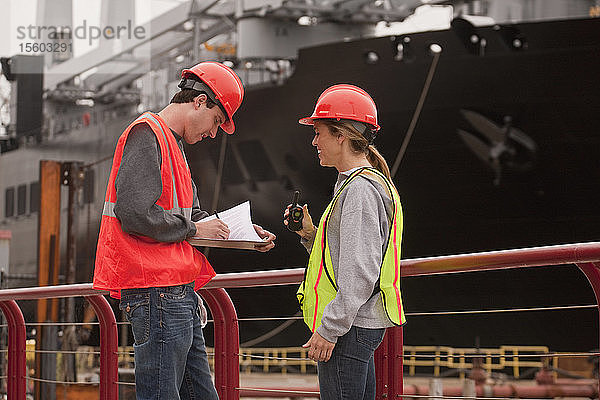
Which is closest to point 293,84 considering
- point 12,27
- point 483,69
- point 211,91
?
point 483,69

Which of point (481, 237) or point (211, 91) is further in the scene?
point (481, 237)

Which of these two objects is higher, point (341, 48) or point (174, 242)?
point (341, 48)

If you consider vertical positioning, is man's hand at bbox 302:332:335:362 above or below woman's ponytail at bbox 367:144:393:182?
below

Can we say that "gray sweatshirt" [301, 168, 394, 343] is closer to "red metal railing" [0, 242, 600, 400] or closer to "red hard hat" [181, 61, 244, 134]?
A: "red metal railing" [0, 242, 600, 400]

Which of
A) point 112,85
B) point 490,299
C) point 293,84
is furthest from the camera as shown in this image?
point 112,85

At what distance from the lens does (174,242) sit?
8.13 feet

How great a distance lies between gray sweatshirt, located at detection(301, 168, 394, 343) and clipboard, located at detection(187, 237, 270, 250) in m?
0.37

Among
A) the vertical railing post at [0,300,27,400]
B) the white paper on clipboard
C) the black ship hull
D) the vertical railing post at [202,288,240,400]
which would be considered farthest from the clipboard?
the black ship hull

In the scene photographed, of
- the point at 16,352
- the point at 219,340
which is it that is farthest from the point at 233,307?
the point at 16,352

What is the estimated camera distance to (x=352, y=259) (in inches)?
87.2

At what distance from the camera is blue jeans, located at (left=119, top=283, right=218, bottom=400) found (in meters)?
2.44

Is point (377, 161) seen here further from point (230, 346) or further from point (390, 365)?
point (230, 346)

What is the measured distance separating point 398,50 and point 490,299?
322cm

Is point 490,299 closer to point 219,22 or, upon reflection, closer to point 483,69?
point 483,69
